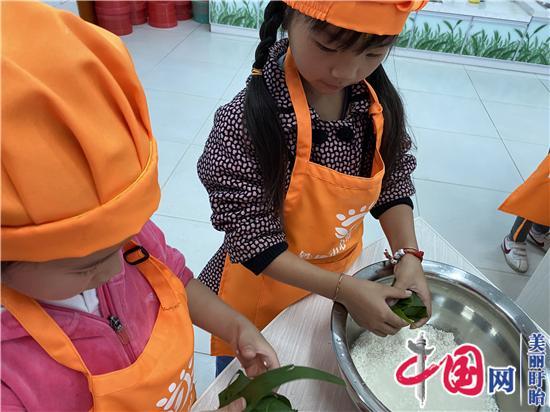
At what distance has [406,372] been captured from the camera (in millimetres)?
724

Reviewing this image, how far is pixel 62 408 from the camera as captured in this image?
502mm

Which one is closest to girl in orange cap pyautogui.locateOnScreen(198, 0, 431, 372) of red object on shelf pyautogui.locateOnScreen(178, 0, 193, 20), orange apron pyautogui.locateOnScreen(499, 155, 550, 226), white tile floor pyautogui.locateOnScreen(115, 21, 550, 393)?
white tile floor pyautogui.locateOnScreen(115, 21, 550, 393)

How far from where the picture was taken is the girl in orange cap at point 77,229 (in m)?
0.34

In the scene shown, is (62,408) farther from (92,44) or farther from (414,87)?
(414,87)

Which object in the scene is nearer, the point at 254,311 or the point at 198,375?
the point at 254,311

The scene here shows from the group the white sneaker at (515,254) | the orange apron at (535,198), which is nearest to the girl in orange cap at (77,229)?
the orange apron at (535,198)

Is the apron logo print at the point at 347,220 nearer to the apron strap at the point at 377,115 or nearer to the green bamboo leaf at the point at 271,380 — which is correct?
the apron strap at the point at 377,115

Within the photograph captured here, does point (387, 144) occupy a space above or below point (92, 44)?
below

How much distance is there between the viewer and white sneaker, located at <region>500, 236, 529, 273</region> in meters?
1.91

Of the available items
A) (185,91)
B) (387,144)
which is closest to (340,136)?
(387,144)

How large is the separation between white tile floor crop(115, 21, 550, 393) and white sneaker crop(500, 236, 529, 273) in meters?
0.03

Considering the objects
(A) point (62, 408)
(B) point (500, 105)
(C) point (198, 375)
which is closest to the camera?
(A) point (62, 408)

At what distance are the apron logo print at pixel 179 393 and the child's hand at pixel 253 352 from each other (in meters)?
0.08

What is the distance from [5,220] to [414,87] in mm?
3151
